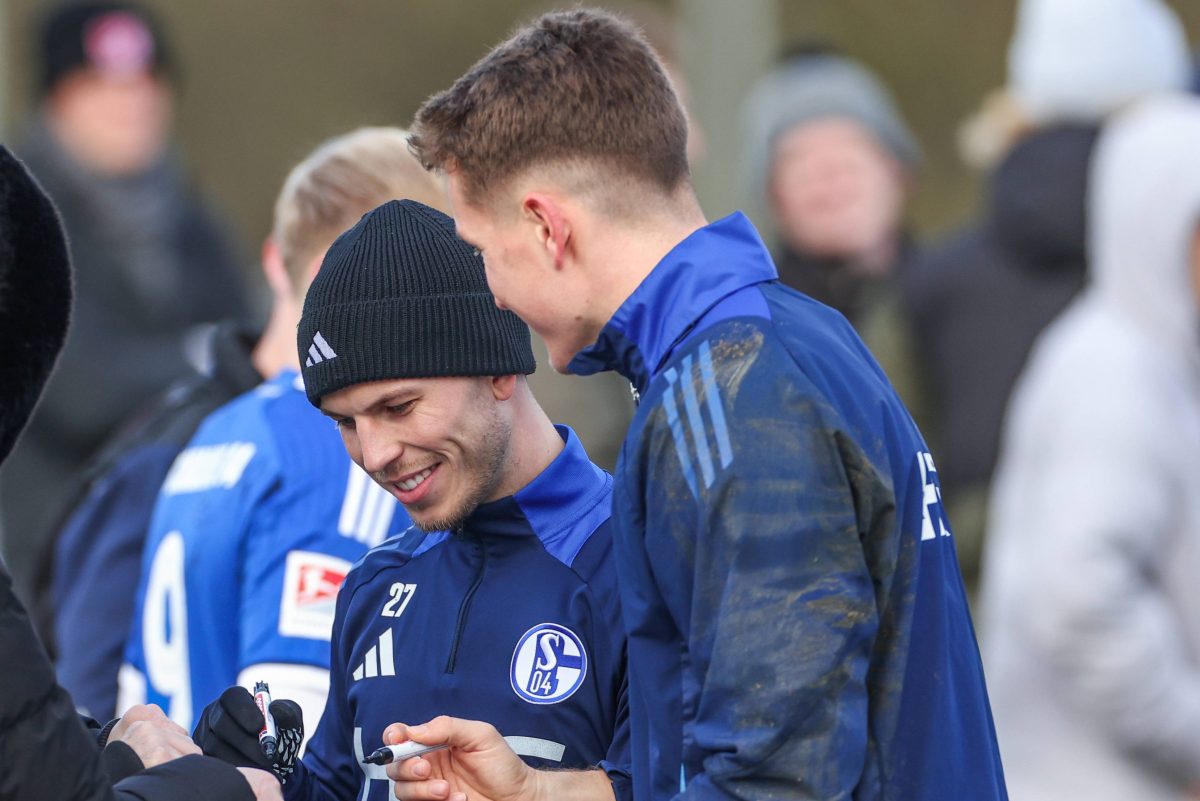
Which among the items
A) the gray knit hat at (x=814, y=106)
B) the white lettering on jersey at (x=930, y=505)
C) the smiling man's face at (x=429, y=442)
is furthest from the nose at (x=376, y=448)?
the gray knit hat at (x=814, y=106)

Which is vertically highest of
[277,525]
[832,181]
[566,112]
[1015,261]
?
[832,181]

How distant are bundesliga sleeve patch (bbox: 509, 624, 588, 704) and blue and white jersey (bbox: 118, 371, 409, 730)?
709 millimetres

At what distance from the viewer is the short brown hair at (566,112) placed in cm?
236

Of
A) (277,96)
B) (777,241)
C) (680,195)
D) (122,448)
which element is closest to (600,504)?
(680,195)

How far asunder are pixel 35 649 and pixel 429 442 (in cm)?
64

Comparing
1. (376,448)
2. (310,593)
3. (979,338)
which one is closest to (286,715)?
(376,448)

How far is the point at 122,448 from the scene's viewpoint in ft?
13.7

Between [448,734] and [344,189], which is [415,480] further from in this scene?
[344,189]

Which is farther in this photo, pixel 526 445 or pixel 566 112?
pixel 526 445

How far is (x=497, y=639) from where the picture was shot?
2.64 m

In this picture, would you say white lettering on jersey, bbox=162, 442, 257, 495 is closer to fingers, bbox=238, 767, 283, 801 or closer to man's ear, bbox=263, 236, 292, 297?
man's ear, bbox=263, 236, 292, 297

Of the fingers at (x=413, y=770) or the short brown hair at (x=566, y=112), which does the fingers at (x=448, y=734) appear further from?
the short brown hair at (x=566, y=112)

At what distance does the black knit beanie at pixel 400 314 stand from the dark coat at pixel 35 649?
1.32 feet

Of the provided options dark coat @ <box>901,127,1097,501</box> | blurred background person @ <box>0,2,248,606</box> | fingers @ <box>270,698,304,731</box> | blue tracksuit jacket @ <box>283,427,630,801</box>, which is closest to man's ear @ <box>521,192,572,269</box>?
blue tracksuit jacket @ <box>283,427,630,801</box>
